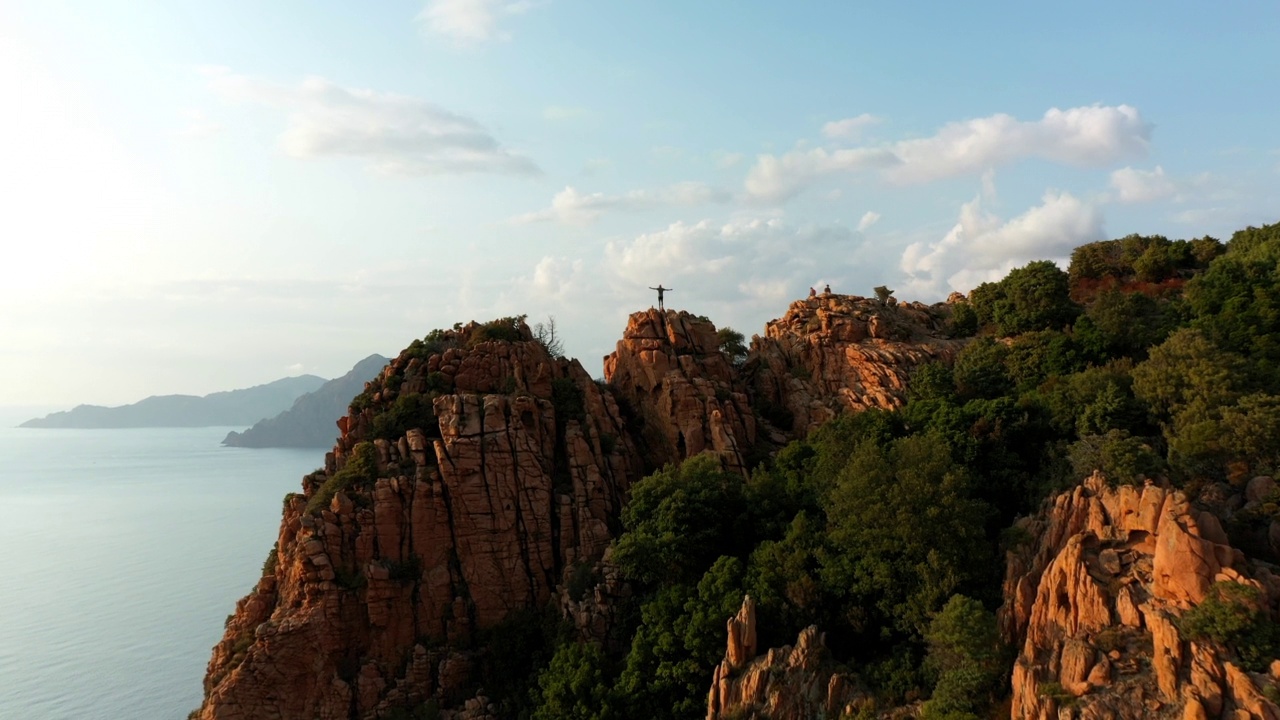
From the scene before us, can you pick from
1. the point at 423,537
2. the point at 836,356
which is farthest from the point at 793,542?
the point at 836,356

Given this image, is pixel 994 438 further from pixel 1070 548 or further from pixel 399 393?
pixel 399 393

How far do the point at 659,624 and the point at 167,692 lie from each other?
139ft

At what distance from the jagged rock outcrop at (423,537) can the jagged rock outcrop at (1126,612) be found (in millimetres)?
18856

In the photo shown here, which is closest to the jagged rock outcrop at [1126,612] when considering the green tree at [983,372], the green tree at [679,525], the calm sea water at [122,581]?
the green tree at [679,525]

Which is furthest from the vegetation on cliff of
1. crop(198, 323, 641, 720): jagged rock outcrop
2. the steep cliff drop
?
crop(198, 323, 641, 720): jagged rock outcrop

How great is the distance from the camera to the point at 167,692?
186ft

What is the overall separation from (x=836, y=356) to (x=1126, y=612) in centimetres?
2519

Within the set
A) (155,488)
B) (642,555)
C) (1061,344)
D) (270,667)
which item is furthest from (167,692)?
(155,488)

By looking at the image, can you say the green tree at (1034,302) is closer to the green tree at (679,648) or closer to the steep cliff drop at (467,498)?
the steep cliff drop at (467,498)

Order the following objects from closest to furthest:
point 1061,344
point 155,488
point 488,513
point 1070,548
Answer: point 1070,548
point 488,513
point 1061,344
point 155,488

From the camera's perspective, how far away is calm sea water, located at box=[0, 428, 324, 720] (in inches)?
2210

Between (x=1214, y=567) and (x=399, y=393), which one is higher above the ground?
(x=399, y=393)

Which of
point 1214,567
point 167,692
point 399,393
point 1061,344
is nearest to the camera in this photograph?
point 1214,567

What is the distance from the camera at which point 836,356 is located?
162 ft
